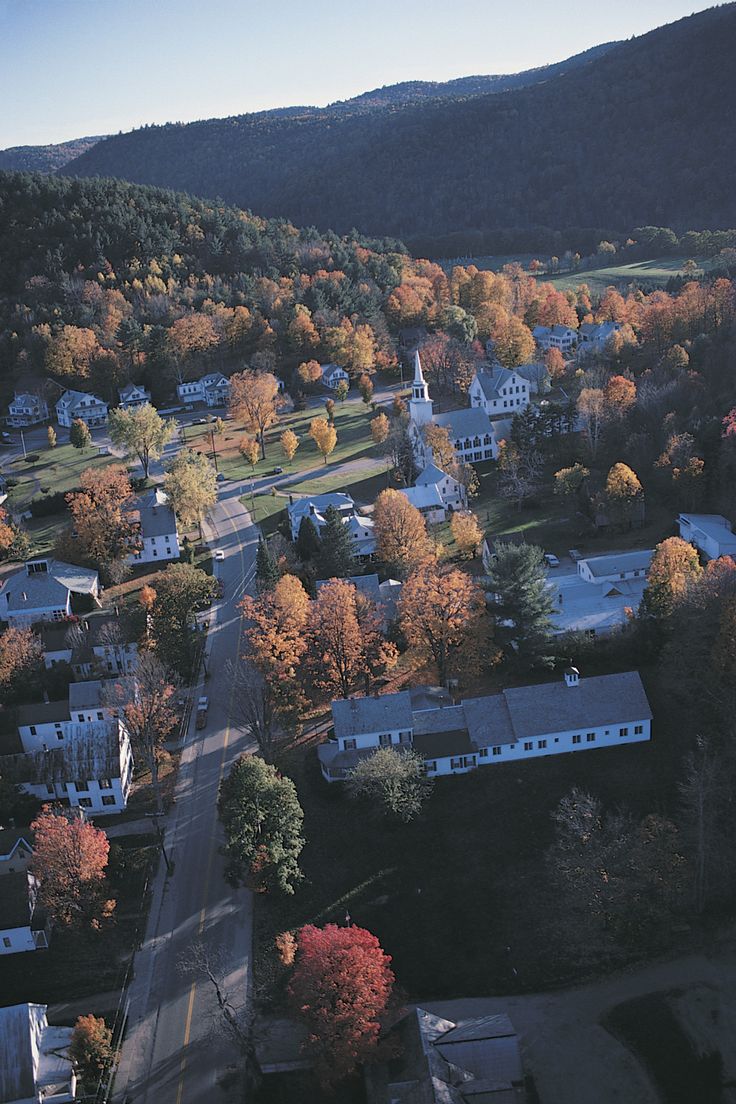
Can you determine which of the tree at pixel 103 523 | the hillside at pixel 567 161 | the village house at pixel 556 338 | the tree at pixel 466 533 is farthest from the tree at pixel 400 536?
the hillside at pixel 567 161

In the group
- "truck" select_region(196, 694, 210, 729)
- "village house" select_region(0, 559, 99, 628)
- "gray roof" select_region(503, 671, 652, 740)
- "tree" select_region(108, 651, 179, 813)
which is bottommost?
"truck" select_region(196, 694, 210, 729)

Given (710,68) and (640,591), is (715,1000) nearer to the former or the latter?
(640,591)

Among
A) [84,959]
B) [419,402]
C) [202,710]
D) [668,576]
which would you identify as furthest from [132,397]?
[84,959]

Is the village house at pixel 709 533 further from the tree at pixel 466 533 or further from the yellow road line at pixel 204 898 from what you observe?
the yellow road line at pixel 204 898

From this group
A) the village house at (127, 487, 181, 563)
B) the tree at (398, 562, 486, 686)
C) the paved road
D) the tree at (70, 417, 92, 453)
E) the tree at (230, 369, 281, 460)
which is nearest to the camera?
the paved road

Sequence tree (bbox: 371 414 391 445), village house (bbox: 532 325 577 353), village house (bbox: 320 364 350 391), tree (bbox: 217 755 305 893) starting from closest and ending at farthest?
tree (bbox: 217 755 305 893) < tree (bbox: 371 414 391 445) < village house (bbox: 532 325 577 353) < village house (bbox: 320 364 350 391)

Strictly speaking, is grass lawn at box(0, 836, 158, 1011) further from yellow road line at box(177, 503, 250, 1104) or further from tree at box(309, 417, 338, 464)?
tree at box(309, 417, 338, 464)

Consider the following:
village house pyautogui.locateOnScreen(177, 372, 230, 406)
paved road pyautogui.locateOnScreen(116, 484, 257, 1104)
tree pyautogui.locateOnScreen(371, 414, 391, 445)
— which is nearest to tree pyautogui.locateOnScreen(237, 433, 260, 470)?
tree pyautogui.locateOnScreen(371, 414, 391, 445)
